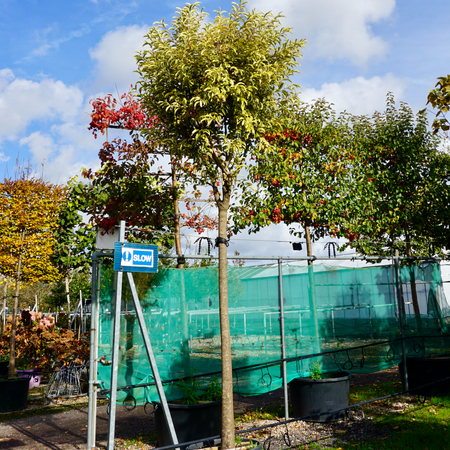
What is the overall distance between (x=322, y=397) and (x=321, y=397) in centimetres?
1

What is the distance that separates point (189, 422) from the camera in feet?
16.5

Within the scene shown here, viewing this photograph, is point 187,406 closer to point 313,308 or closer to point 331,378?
point 331,378

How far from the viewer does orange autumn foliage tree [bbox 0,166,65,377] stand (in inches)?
372

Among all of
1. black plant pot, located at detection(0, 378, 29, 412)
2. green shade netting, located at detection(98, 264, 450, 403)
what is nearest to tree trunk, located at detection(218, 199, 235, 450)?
green shade netting, located at detection(98, 264, 450, 403)

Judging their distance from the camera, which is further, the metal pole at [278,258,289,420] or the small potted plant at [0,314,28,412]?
the small potted plant at [0,314,28,412]

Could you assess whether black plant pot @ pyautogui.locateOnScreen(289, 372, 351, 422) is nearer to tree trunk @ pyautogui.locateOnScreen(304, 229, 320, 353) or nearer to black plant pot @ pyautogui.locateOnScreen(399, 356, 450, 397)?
tree trunk @ pyautogui.locateOnScreen(304, 229, 320, 353)

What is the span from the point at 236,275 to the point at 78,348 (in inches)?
198

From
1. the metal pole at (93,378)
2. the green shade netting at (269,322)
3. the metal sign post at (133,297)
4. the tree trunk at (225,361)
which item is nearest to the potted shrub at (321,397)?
the green shade netting at (269,322)

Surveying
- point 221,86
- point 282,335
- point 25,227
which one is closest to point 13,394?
point 25,227

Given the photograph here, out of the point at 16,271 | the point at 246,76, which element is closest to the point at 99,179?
the point at 246,76

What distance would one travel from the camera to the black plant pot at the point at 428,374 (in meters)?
6.84

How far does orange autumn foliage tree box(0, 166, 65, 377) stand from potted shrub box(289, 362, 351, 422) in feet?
20.6

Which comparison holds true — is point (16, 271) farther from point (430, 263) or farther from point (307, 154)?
point (430, 263)

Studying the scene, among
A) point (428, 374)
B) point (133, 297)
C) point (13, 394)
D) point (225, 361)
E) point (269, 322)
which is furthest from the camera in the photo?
point (13, 394)
